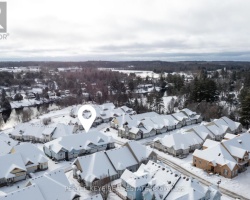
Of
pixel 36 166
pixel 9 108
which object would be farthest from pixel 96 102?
pixel 36 166

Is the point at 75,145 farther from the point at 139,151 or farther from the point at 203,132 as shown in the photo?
the point at 203,132

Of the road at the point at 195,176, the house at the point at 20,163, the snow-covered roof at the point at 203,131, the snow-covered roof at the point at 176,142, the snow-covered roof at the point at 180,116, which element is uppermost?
the snow-covered roof at the point at 180,116

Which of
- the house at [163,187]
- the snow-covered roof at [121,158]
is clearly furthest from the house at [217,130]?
the house at [163,187]

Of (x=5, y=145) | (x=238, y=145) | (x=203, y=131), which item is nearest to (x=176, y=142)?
(x=203, y=131)

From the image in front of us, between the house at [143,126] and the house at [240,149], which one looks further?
the house at [143,126]

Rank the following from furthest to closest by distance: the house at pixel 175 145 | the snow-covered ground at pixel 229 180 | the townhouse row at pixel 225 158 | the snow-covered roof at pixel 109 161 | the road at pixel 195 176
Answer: the house at pixel 175 145, the townhouse row at pixel 225 158, the snow-covered roof at pixel 109 161, the snow-covered ground at pixel 229 180, the road at pixel 195 176

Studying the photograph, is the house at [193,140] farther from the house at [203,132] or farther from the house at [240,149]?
the house at [240,149]
